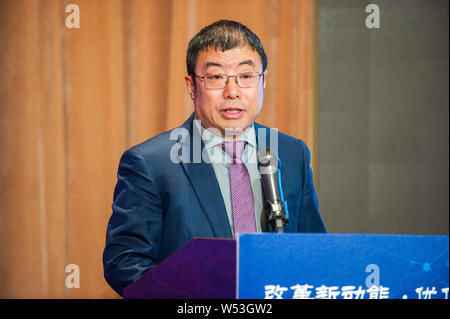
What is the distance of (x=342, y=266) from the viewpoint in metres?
0.80

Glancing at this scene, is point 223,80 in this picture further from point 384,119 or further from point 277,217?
point 384,119

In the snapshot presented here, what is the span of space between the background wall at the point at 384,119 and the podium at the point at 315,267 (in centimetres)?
186

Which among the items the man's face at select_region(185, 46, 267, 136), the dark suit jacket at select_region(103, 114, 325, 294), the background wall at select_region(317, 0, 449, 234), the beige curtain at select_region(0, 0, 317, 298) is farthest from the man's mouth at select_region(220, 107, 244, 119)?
the background wall at select_region(317, 0, 449, 234)

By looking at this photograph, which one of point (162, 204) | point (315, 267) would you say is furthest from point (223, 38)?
point (315, 267)

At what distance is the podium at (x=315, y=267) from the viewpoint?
2.59 ft

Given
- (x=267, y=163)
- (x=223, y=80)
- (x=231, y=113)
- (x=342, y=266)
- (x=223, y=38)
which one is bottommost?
(x=342, y=266)

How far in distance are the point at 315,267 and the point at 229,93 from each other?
2.50 ft

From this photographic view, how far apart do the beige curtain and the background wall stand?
0.82 meters

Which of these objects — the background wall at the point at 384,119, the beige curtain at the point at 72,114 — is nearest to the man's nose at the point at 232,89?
the beige curtain at the point at 72,114

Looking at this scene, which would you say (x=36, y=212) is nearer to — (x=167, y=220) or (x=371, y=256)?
(x=167, y=220)

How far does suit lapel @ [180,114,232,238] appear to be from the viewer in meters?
1.35

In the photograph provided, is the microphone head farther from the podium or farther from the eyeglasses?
the eyeglasses

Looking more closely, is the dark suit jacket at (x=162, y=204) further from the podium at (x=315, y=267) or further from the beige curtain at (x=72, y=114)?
the beige curtain at (x=72, y=114)

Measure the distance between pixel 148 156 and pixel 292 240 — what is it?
2.41ft
